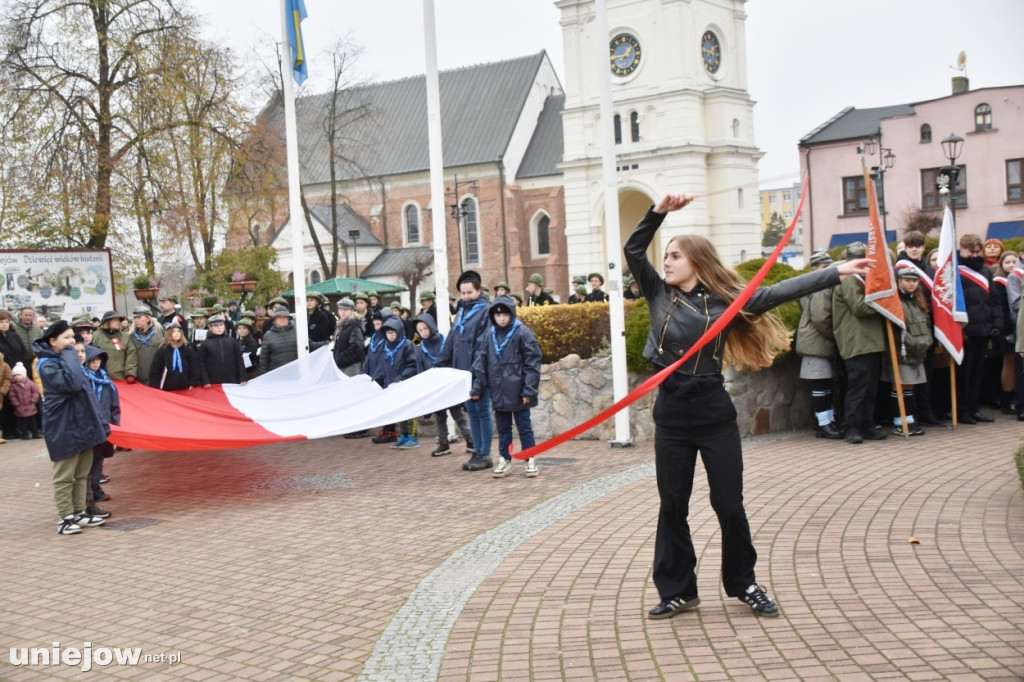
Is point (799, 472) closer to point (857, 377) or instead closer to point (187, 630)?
point (857, 377)

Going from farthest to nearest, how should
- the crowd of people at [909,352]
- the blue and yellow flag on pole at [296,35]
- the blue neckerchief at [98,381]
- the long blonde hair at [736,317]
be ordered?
1. the blue and yellow flag on pole at [296,35]
2. the crowd of people at [909,352]
3. the blue neckerchief at [98,381]
4. the long blonde hair at [736,317]

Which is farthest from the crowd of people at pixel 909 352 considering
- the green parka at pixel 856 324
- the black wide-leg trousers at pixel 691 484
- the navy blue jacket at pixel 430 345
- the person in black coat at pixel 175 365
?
the person in black coat at pixel 175 365

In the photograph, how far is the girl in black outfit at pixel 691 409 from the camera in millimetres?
5535

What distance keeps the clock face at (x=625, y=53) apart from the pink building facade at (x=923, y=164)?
496 inches

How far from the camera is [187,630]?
19.5 feet

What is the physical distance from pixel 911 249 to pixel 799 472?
391 centimetres

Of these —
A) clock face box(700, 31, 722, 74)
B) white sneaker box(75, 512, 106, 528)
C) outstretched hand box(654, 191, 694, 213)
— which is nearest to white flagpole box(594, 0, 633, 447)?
white sneaker box(75, 512, 106, 528)

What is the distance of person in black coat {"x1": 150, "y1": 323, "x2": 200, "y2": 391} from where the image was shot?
12453mm

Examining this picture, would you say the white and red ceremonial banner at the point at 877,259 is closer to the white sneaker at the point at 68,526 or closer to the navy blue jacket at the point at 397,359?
the navy blue jacket at the point at 397,359

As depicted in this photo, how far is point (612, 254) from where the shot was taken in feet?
40.8

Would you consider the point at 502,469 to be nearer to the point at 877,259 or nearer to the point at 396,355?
the point at 396,355

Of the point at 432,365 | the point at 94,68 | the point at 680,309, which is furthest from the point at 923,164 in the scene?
the point at 680,309

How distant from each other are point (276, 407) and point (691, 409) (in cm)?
709

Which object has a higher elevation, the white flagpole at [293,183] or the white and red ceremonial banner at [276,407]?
the white flagpole at [293,183]
